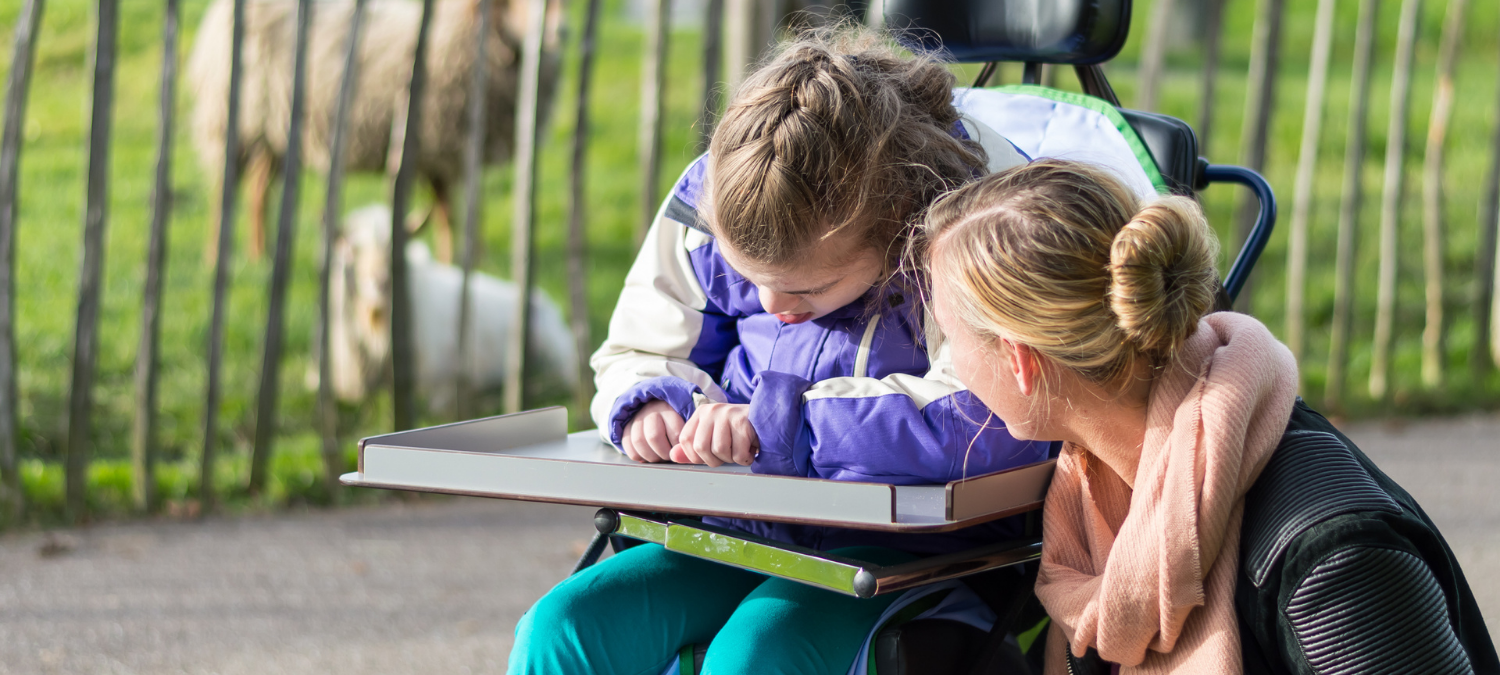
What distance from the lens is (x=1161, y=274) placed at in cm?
131

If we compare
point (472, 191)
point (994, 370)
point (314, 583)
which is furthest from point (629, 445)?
point (472, 191)

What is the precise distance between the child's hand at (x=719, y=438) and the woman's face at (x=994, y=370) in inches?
11.1

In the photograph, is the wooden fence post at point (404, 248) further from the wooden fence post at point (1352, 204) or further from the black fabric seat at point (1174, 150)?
the wooden fence post at point (1352, 204)

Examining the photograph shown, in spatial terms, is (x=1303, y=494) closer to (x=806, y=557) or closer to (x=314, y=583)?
(x=806, y=557)

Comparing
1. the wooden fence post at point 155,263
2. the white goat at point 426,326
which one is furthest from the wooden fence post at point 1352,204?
the wooden fence post at point 155,263

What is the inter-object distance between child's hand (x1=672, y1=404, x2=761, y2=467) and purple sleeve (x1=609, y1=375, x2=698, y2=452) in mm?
89

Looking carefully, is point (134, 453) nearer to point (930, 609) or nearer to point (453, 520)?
point (453, 520)

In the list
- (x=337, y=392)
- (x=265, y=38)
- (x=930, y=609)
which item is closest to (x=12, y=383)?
(x=337, y=392)

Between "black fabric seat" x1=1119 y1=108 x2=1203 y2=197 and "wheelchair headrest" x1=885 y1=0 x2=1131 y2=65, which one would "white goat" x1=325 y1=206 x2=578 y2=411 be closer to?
"wheelchair headrest" x1=885 y1=0 x2=1131 y2=65

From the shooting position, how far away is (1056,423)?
Answer: 4.77 feet

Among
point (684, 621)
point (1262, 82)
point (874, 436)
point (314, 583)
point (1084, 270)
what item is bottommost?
point (314, 583)

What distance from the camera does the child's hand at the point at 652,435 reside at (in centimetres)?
164

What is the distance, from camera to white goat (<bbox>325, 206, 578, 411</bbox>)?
4.09 m

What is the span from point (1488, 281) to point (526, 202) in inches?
138
